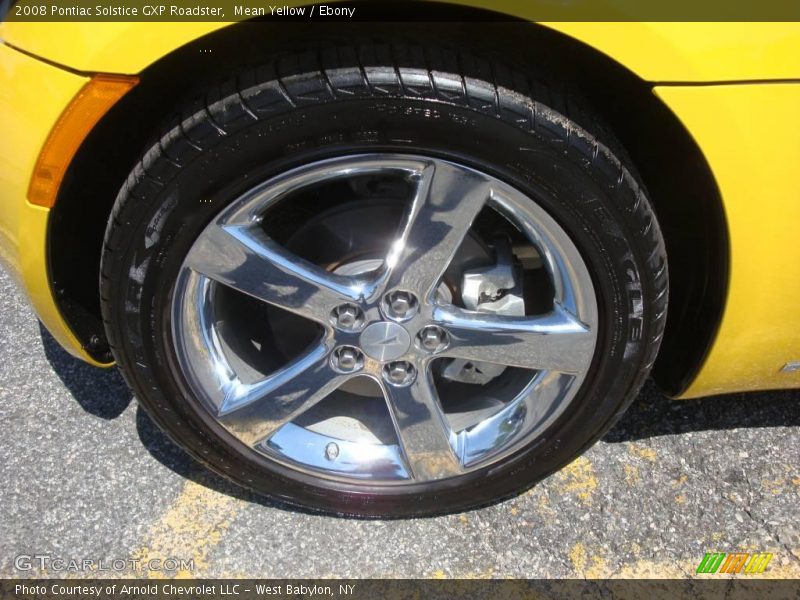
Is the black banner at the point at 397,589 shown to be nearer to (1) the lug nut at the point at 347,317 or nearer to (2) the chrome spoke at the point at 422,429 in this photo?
(2) the chrome spoke at the point at 422,429

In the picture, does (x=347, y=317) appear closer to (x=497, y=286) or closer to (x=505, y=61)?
(x=497, y=286)

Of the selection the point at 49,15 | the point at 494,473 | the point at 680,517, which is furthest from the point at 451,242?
the point at 680,517

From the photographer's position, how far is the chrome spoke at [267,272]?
1350 mm

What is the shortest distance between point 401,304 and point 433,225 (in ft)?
0.62

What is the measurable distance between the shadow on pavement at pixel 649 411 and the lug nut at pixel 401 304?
31.0 inches

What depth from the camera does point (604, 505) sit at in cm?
175

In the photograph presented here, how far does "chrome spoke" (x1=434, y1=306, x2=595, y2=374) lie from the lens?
4.77 ft

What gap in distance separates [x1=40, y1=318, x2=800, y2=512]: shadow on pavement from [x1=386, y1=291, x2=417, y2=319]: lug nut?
2.58 feet

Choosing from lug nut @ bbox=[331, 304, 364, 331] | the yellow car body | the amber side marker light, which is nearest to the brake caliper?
lug nut @ bbox=[331, 304, 364, 331]

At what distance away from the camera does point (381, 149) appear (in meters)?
1.26

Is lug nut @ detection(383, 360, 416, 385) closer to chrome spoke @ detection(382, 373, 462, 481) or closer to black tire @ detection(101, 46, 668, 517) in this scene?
chrome spoke @ detection(382, 373, 462, 481)

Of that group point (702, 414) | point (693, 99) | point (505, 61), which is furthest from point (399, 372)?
point (702, 414)

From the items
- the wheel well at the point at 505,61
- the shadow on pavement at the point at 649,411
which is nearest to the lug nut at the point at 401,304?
the wheel well at the point at 505,61

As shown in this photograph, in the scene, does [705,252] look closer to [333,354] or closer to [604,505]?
[604,505]
